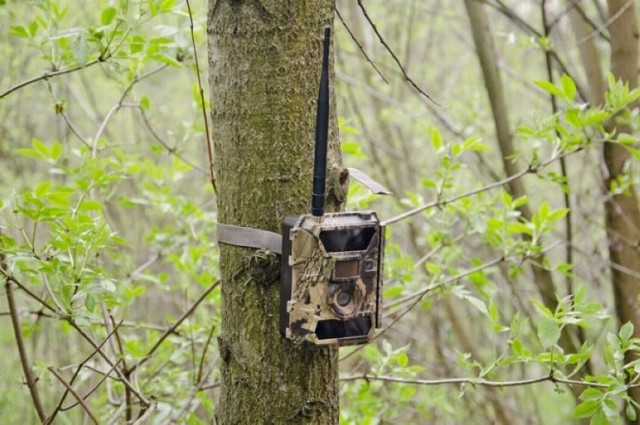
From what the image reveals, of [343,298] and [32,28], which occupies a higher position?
[32,28]

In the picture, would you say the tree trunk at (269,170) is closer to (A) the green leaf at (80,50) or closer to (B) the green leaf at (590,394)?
(A) the green leaf at (80,50)

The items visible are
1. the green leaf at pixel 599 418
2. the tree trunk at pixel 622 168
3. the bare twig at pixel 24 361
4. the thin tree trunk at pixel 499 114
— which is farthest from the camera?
A: the thin tree trunk at pixel 499 114

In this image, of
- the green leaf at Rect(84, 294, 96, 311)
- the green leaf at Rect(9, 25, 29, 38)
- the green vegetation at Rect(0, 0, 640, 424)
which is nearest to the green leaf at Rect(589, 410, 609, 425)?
the green vegetation at Rect(0, 0, 640, 424)

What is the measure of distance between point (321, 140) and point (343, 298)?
0.26 metres

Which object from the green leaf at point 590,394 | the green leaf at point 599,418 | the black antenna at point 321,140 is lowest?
the green leaf at point 599,418

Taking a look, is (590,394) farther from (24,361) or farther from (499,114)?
(499,114)

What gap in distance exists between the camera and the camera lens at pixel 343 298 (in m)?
1.19

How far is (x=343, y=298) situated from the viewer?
1.19 m

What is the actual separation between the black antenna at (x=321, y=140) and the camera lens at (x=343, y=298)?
14cm

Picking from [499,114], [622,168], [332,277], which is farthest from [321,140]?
[499,114]

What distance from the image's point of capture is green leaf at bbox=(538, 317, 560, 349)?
1.39 metres

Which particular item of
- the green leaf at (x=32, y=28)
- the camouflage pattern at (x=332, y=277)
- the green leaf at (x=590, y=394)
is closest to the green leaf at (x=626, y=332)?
the green leaf at (x=590, y=394)

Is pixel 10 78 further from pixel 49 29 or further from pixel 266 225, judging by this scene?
pixel 266 225

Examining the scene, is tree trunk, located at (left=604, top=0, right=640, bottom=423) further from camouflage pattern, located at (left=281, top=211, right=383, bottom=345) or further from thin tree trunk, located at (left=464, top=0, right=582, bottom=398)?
camouflage pattern, located at (left=281, top=211, right=383, bottom=345)
